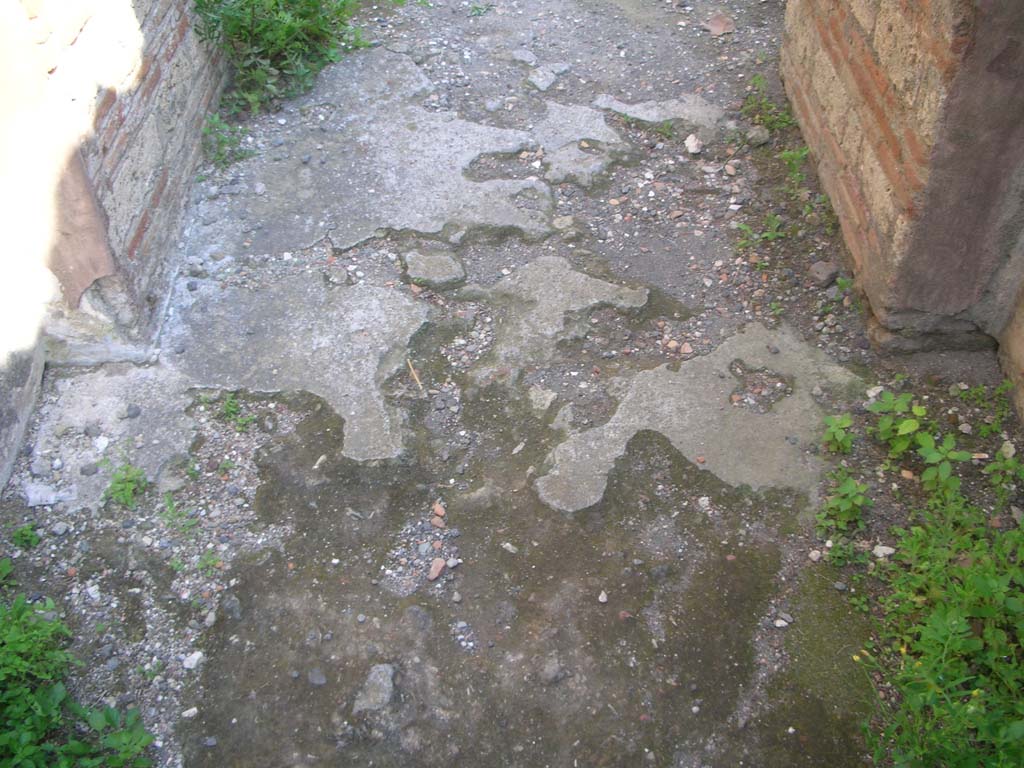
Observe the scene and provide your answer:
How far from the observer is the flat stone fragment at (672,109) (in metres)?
3.87

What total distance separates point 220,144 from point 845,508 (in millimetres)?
2884

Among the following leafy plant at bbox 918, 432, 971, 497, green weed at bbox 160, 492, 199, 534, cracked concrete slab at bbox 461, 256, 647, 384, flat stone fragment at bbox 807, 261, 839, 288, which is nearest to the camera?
leafy plant at bbox 918, 432, 971, 497

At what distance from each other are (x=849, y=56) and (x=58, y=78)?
8.48ft

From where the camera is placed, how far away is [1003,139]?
2.23m

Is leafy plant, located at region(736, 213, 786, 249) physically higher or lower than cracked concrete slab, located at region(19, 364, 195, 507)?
lower

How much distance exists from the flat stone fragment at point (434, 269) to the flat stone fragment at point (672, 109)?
1.31 meters

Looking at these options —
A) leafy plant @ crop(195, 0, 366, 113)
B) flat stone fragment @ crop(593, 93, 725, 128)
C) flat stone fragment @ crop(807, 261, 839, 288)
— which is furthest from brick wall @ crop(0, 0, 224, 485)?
flat stone fragment @ crop(807, 261, 839, 288)

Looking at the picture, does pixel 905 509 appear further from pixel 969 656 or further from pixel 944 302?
pixel 944 302

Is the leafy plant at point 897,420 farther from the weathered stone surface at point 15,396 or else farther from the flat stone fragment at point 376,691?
the weathered stone surface at point 15,396

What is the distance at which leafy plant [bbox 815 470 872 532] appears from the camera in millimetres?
2289

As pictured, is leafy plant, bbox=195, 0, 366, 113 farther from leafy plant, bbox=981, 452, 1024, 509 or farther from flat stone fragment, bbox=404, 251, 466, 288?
leafy plant, bbox=981, 452, 1024, 509

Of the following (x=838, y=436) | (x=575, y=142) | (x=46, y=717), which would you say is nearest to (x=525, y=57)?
(x=575, y=142)

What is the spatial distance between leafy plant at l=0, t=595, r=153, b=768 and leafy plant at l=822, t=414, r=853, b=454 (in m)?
1.95

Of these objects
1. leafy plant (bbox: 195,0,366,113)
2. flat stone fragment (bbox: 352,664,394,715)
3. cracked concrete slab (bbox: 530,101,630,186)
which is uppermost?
leafy plant (bbox: 195,0,366,113)
